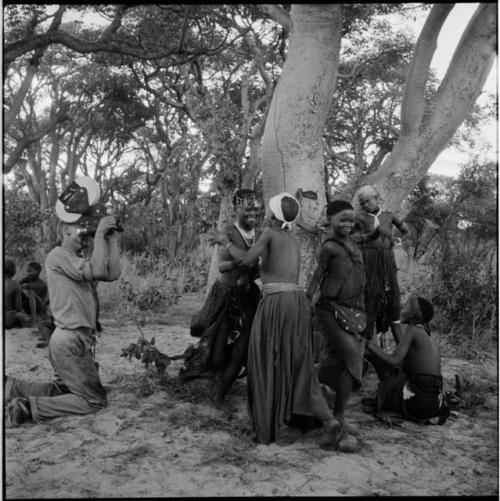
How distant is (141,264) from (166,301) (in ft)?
7.30

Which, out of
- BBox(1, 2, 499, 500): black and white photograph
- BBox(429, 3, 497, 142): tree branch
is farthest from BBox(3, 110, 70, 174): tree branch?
BBox(429, 3, 497, 142): tree branch

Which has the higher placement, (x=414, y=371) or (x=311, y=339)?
(x=311, y=339)

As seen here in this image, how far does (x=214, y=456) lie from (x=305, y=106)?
2.72 metres

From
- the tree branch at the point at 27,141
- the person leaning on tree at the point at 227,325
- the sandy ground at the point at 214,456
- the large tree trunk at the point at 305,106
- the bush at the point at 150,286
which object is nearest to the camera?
the sandy ground at the point at 214,456

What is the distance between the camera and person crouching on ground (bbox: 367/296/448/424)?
4.22 m

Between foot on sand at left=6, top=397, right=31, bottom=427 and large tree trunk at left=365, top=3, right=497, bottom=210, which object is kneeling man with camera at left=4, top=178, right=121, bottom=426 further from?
large tree trunk at left=365, top=3, right=497, bottom=210

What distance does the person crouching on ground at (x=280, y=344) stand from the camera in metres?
3.77

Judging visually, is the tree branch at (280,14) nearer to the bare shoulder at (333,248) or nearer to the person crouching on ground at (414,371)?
the bare shoulder at (333,248)

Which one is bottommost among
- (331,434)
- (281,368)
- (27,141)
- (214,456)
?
(214,456)

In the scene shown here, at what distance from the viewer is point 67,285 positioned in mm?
4086

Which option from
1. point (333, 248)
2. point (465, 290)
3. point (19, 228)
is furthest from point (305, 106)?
point (19, 228)

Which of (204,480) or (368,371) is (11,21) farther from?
(204,480)

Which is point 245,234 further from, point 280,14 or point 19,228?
point 19,228

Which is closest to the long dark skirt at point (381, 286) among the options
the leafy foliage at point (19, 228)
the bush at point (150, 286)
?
the bush at point (150, 286)
